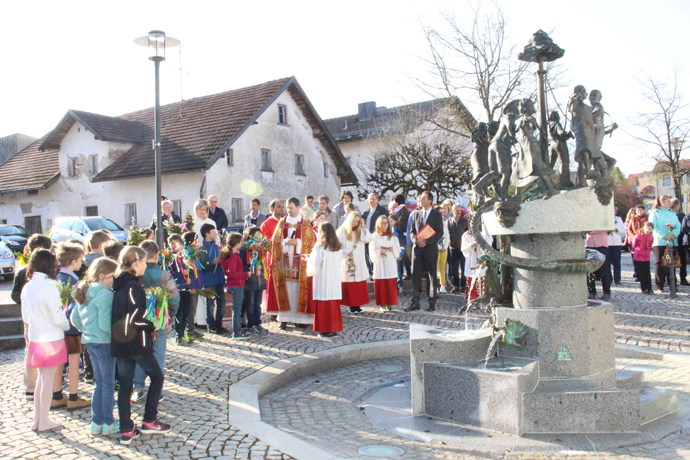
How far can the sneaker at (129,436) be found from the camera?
4375 mm

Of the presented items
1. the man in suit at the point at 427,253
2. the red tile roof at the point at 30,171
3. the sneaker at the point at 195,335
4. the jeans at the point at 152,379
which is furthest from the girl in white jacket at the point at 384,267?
the red tile roof at the point at 30,171

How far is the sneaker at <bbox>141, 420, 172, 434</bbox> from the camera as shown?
458cm

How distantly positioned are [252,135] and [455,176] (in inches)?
377

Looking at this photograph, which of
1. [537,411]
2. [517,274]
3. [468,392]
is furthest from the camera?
[517,274]

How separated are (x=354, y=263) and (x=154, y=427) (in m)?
5.94

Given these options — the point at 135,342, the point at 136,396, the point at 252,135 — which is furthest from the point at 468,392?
the point at 252,135

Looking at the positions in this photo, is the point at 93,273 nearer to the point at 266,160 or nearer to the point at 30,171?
the point at 266,160

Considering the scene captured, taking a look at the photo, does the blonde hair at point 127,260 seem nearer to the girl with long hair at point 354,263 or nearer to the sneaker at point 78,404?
the sneaker at point 78,404

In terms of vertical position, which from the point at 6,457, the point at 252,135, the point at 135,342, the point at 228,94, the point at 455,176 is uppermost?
the point at 228,94

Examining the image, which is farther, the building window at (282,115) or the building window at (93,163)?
the building window at (282,115)

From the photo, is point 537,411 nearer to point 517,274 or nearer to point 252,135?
point 517,274

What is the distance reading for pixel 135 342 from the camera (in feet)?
15.1

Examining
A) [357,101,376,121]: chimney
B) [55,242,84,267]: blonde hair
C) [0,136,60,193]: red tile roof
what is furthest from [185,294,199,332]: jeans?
[357,101,376,121]: chimney

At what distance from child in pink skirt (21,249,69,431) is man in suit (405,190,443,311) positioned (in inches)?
251
